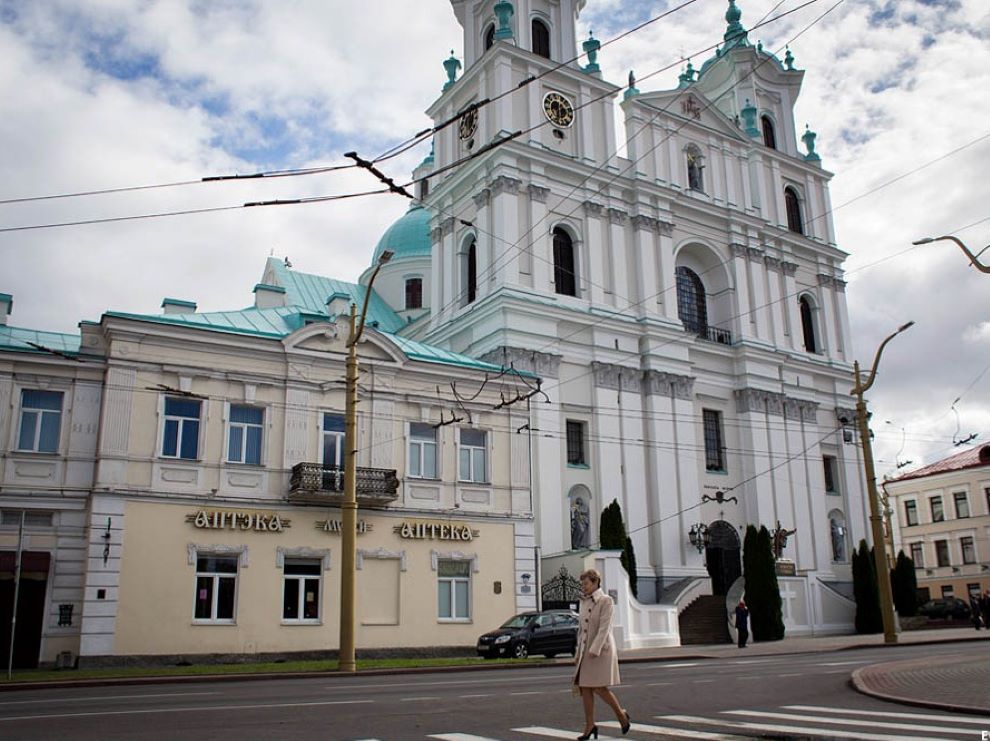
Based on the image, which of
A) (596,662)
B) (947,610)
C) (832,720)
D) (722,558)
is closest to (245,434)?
(596,662)

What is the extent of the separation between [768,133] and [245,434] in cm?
4266

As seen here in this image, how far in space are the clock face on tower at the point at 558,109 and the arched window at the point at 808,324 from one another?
706 inches

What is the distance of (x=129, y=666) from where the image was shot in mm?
23094

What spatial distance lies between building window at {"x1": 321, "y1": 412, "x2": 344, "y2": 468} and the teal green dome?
30803mm

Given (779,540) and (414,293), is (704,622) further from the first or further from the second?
(414,293)

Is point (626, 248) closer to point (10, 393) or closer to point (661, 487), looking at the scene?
point (661, 487)


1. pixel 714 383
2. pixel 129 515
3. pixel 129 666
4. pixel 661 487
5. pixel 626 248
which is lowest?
pixel 129 666

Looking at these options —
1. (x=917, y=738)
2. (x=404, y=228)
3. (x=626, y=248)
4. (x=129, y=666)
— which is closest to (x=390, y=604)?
(x=129, y=666)

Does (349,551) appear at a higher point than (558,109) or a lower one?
lower

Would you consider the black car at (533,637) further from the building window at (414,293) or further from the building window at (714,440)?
the building window at (414,293)

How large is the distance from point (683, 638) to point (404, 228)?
33014 millimetres

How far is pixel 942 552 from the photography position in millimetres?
65500

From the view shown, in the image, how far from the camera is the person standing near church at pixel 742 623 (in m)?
33.4

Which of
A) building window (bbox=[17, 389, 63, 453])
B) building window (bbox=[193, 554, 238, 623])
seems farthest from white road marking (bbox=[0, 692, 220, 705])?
building window (bbox=[17, 389, 63, 453])
